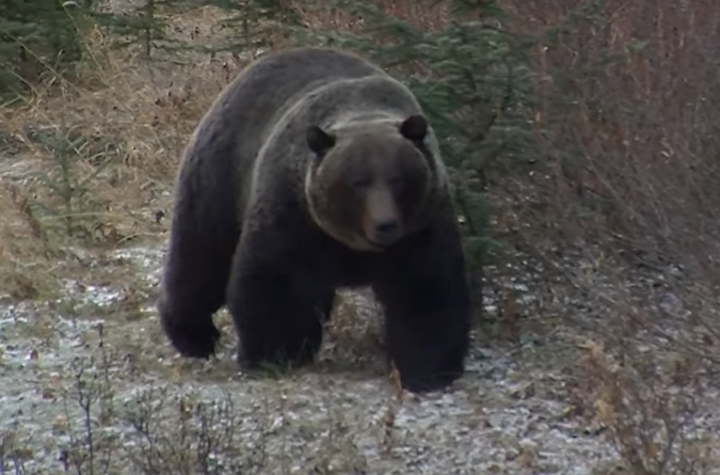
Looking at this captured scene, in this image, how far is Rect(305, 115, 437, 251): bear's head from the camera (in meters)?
5.94

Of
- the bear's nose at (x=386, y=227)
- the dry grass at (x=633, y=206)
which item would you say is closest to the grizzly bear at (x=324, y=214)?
the bear's nose at (x=386, y=227)

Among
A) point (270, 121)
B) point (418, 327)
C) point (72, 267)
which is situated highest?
point (270, 121)

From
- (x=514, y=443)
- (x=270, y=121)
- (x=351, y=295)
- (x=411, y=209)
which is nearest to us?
(x=514, y=443)

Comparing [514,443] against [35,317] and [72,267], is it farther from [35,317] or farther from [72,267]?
[72,267]

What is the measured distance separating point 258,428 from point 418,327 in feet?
3.27

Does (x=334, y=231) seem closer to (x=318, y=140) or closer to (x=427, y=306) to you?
(x=318, y=140)

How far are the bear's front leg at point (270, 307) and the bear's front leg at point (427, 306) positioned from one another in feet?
1.09

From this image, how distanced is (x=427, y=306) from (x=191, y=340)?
1396 millimetres

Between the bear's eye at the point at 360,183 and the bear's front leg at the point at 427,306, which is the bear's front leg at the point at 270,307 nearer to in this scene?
the bear's front leg at the point at 427,306

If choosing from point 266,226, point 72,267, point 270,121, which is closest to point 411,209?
point 266,226

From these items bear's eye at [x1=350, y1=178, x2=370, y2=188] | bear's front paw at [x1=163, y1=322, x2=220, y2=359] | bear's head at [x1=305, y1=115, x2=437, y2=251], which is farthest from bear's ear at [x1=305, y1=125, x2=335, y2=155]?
bear's front paw at [x1=163, y1=322, x2=220, y2=359]

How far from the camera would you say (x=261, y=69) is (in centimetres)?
708

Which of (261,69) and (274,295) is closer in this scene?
(274,295)

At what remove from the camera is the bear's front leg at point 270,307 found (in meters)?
6.33
